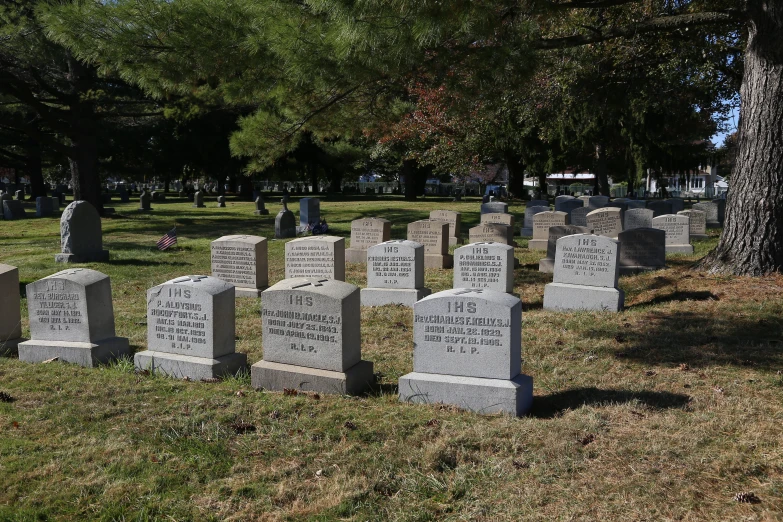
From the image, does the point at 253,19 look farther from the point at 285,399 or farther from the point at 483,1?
the point at 285,399

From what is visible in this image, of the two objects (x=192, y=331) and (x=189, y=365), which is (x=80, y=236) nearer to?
(x=192, y=331)

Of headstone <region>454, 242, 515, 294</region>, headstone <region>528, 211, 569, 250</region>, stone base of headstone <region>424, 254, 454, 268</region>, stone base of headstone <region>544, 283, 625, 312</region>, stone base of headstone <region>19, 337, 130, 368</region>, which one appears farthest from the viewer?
headstone <region>528, 211, 569, 250</region>

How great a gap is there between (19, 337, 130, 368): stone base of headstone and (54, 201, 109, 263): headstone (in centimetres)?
777

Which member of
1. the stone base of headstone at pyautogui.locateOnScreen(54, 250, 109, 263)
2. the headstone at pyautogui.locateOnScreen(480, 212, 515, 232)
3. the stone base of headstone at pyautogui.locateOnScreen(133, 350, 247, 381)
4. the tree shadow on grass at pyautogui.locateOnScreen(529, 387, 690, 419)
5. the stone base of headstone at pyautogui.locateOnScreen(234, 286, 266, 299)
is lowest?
the tree shadow on grass at pyautogui.locateOnScreen(529, 387, 690, 419)

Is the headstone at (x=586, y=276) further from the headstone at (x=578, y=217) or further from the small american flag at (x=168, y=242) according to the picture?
the small american flag at (x=168, y=242)

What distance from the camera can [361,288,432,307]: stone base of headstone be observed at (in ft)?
32.1

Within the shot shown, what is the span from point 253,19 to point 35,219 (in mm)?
22253

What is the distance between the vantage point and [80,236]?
14.3 meters

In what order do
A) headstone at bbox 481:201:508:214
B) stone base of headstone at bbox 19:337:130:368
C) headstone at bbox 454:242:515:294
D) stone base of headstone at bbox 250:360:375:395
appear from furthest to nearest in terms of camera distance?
headstone at bbox 481:201:508:214
headstone at bbox 454:242:515:294
stone base of headstone at bbox 19:337:130:368
stone base of headstone at bbox 250:360:375:395

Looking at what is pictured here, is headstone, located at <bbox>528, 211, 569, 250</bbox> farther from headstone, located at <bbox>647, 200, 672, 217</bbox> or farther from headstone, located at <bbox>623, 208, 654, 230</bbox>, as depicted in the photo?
headstone, located at <bbox>647, 200, 672, 217</bbox>

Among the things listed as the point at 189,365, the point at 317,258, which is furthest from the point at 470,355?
the point at 317,258

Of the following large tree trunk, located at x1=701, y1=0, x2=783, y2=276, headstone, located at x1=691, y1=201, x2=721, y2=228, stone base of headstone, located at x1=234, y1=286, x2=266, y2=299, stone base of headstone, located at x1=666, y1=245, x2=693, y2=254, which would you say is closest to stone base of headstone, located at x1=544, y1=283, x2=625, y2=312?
large tree trunk, located at x1=701, y1=0, x2=783, y2=276

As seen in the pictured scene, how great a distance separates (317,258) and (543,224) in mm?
7430

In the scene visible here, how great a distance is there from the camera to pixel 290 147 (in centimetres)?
1165
